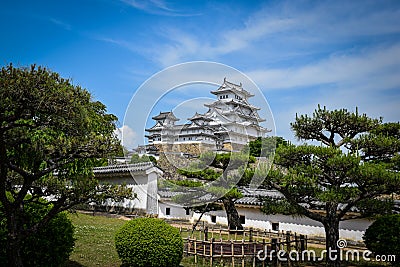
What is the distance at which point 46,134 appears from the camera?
474cm

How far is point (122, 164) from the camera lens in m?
21.2

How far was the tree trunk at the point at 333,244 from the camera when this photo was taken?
357 inches

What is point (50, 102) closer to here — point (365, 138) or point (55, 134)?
point (55, 134)

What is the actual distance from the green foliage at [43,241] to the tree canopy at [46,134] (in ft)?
0.91

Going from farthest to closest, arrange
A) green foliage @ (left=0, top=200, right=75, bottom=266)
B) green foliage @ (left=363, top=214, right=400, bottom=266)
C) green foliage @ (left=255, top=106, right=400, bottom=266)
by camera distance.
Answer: green foliage @ (left=363, top=214, right=400, bottom=266), green foliage @ (left=255, top=106, right=400, bottom=266), green foliage @ (left=0, top=200, right=75, bottom=266)

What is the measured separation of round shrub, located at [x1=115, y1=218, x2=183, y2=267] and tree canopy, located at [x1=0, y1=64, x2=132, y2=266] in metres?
2.20

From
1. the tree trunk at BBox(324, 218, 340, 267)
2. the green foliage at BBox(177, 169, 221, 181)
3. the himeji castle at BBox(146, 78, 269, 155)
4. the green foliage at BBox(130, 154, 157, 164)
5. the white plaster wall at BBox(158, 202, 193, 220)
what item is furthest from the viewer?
the white plaster wall at BBox(158, 202, 193, 220)

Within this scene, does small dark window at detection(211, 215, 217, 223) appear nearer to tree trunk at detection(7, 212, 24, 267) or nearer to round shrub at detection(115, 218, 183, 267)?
round shrub at detection(115, 218, 183, 267)

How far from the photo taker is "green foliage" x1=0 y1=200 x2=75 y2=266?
6152mm

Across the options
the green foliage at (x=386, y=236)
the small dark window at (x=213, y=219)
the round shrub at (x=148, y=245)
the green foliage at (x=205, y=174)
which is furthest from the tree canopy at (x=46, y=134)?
the small dark window at (x=213, y=219)

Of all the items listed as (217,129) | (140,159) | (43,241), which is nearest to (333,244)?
(43,241)

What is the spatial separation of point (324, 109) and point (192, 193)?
596 cm

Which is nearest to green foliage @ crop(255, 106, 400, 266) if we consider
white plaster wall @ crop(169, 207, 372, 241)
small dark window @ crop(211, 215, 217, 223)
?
white plaster wall @ crop(169, 207, 372, 241)

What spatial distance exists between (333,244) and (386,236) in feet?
4.65
